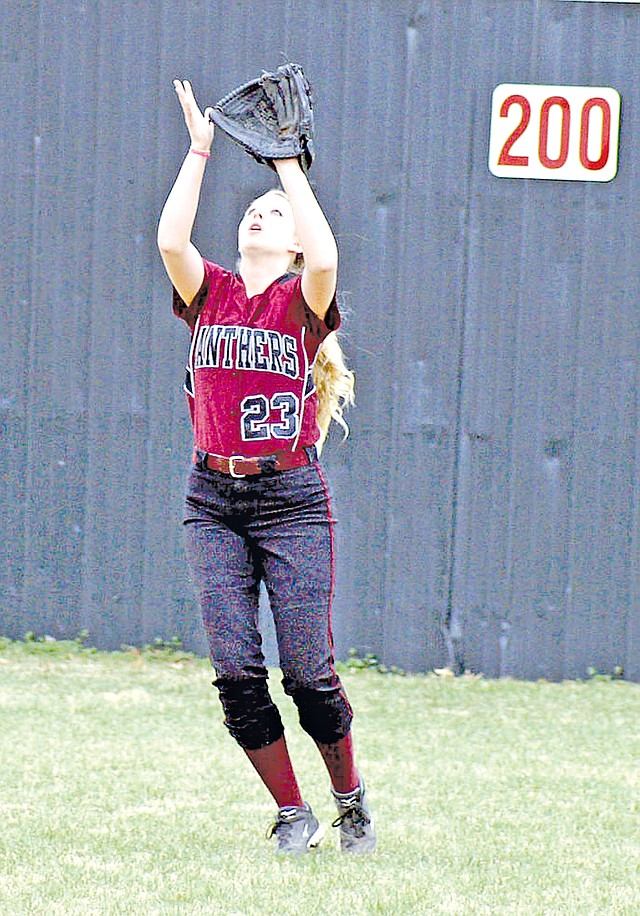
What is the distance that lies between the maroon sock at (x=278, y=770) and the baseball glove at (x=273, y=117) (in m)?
1.57

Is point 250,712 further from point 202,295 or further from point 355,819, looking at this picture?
point 202,295

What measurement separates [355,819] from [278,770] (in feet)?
0.86

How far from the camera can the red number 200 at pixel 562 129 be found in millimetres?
6375

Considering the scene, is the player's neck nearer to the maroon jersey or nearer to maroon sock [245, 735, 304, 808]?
the maroon jersey

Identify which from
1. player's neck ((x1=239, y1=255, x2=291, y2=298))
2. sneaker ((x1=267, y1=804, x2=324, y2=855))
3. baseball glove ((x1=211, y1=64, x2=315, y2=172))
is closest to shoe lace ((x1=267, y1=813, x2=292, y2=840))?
sneaker ((x1=267, y1=804, x2=324, y2=855))

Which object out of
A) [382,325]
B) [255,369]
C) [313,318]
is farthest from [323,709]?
[382,325]

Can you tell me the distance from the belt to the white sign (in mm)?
3163

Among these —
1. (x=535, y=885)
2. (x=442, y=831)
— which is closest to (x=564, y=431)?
(x=442, y=831)

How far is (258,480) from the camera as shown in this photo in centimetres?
368

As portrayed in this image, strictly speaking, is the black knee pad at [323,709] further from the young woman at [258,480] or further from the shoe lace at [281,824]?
the shoe lace at [281,824]

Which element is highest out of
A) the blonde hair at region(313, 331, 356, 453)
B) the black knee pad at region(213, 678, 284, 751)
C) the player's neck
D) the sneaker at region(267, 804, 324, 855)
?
the player's neck

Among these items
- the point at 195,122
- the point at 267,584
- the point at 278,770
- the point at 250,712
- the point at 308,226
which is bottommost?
the point at 278,770

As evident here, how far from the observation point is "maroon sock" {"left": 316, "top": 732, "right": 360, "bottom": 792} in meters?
3.79

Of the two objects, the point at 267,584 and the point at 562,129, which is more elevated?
the point at 562,129
